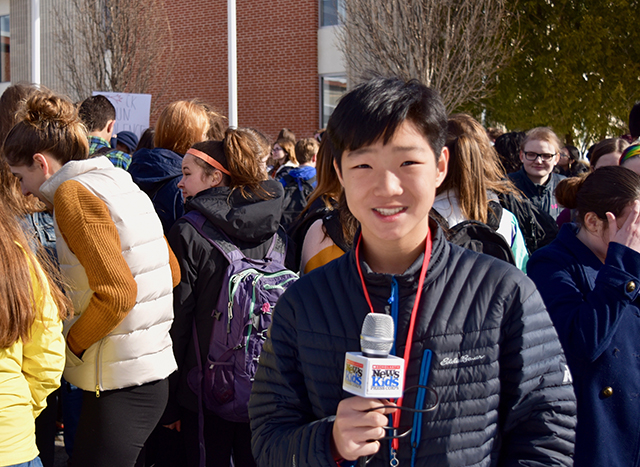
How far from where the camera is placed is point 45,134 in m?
3.02

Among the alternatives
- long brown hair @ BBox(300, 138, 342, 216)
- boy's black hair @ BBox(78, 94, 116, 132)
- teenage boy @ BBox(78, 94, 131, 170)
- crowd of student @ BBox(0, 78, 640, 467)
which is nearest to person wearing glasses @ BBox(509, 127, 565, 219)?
crowd of student @ BBox(0, 78, 640, 467)

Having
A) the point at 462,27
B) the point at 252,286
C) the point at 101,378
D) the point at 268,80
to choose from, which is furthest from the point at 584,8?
the point at 101,378

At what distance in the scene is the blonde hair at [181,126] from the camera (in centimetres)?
429

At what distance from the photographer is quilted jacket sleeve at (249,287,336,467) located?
62.1 inches

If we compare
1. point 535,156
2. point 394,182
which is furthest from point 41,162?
point 535,156

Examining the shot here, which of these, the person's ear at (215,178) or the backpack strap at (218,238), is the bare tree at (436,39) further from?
the backpack strap at (218,238)

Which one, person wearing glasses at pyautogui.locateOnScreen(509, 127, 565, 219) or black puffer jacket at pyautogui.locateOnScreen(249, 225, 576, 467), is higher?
person wearing glasses at pyautogui.locateOnScreen(509, 127, 565, 219)

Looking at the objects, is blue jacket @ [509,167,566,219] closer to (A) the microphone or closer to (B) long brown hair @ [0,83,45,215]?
(B) long brown hair @ [0,83,45,215]

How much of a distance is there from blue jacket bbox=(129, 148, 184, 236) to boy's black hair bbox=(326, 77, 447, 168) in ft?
8.59

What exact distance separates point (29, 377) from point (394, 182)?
1681 millimetres

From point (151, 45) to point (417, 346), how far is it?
58.1ft

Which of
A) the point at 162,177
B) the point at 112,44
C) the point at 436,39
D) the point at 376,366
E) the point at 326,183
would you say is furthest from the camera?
the point at 112,44

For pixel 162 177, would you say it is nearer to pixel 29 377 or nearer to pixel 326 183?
pixel 326 183

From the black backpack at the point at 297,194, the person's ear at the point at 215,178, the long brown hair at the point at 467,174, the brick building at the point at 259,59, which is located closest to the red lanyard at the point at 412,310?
the long brown hair at the point at 467,174
